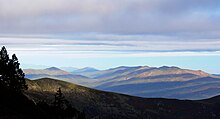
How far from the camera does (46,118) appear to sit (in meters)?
74.9

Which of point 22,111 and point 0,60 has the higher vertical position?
point 0,60

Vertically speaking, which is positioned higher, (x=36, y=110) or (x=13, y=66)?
(x=13, y=66)

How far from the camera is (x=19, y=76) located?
118125 mm

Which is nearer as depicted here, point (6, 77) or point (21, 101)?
point (21, 101)

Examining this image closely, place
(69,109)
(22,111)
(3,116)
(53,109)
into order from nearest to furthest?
(3,116)
(22,111)
(53,109)
(69,109)

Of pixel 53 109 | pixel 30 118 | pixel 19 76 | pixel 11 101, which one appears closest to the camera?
pixel 30 118

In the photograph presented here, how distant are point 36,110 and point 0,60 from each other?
41.8 metres

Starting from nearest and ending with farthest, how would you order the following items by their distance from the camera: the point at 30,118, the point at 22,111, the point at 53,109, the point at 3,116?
the point at 3,116
the point at 30,118
the point at 22,111
the point at 53,109

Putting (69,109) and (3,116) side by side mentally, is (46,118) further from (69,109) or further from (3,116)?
(69,109)

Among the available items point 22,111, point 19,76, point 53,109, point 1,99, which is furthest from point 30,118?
point 19,76

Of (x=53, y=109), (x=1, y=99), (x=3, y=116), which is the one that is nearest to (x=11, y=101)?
(x=1, y=99)

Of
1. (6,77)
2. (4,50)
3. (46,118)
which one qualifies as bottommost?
(46,118)

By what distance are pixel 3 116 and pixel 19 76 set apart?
60264 mm

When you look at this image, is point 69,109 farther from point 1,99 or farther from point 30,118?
point 30,118
